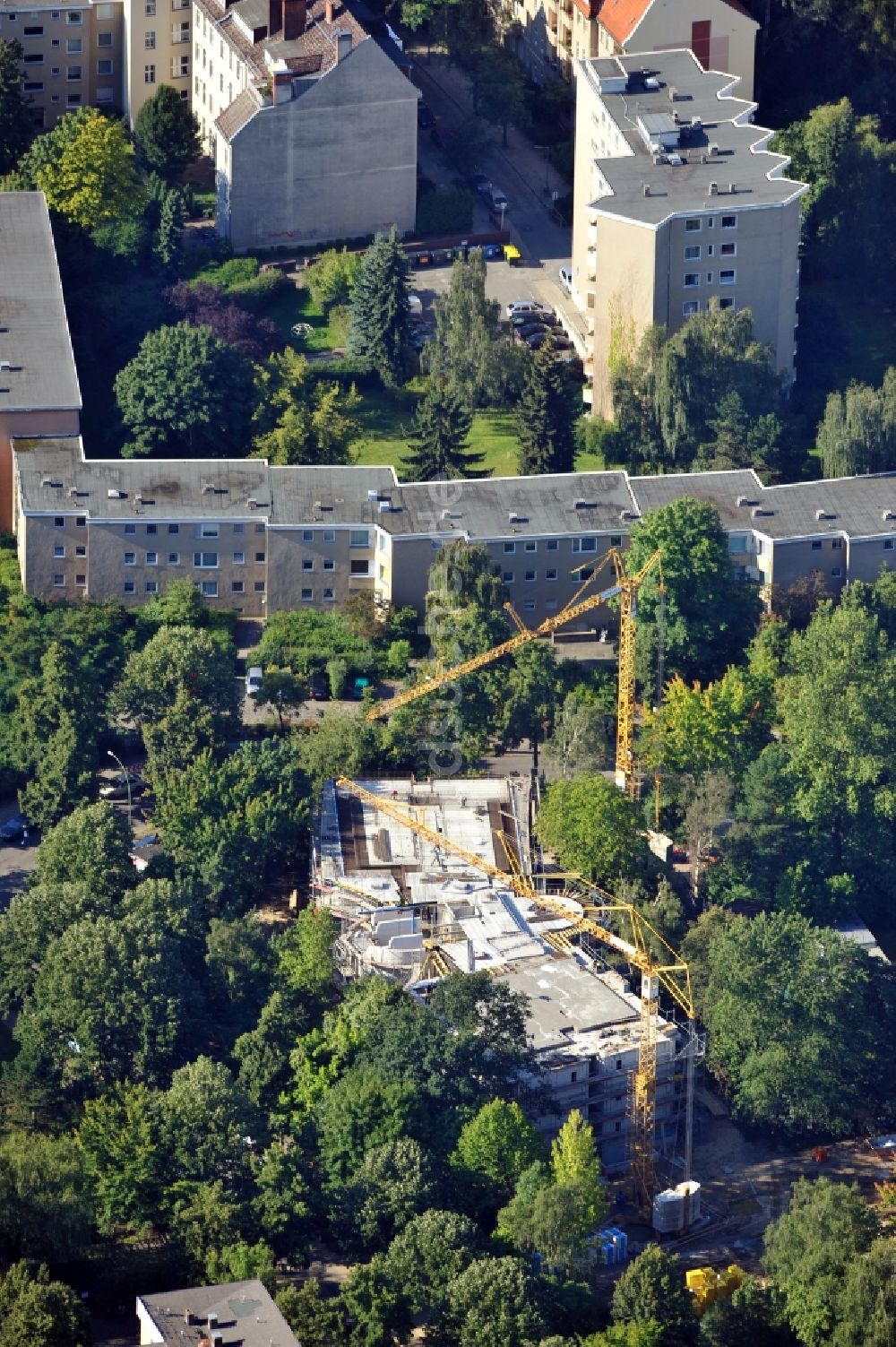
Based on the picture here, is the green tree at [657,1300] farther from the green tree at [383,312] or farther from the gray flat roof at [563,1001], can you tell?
the green tree at [383,312]

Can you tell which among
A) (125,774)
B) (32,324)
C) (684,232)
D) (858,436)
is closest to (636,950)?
(125,774)

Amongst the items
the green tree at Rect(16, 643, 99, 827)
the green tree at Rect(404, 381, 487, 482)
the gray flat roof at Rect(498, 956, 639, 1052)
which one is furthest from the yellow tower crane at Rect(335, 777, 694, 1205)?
the green tree at Rect(404, 381, 487, 482)

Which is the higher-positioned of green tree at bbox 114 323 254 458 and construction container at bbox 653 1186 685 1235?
green tree at bbox 114 323 254 458

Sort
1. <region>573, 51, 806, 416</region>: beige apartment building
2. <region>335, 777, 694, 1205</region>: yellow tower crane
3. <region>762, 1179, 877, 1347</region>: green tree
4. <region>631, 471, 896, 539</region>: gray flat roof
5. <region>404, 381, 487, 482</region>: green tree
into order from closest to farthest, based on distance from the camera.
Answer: <region>762, 1179, 877, 1347</region>: green tree, <region>335, 777, 694, 1205</region>: yellow tower crane, <region>631, 471, 896, 539</region>: gray flat roof, <region>404, 381, 487, 482</region>: green tree, <region>573, 51, 806, 416</region>: beige apartment building

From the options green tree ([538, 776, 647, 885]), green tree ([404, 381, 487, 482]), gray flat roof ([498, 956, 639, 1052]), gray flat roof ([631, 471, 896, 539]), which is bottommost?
gray flat roof ([498, 956, 639, 1052])

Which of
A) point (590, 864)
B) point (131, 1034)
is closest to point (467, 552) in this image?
point (590, 864)

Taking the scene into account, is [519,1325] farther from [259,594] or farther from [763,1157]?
[259,594]

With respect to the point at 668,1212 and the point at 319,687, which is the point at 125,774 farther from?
the point at 668,1212

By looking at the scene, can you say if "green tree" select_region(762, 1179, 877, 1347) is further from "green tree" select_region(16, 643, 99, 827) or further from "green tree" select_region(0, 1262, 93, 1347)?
"green tree" select_region(16, 643, 99, 827)

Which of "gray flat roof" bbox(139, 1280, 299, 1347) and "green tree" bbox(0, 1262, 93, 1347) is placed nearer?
"gray flat roof" bbox(139, 1280, 299, 1347)
